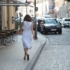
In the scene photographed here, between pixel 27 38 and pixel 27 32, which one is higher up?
pixel 27 32

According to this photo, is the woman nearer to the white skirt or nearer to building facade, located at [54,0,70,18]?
the white skirt

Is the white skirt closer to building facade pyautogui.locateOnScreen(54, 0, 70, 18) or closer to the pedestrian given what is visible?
the pedestrian

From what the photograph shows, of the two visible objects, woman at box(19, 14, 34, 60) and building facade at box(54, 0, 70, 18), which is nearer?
woman at box(19, 14, 34, 60)

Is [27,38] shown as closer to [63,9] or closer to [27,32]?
[27,32]

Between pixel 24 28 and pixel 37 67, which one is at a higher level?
pixel 24 28

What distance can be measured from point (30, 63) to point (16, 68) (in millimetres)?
966

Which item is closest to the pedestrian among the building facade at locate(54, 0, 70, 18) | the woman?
the woman

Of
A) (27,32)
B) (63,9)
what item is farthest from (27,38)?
(63,9)

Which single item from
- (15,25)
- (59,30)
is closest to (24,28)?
(59,30)

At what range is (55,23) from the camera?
109ft

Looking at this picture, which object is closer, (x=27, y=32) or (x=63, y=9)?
(x=27, y=32)

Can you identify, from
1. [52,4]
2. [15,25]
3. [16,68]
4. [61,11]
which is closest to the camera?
[16,68]

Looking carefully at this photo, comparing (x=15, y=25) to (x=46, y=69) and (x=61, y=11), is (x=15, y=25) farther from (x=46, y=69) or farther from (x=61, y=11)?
(x=61, y=11)

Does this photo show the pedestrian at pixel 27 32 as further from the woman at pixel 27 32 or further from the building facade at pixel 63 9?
the building facade at pixel 63 9
